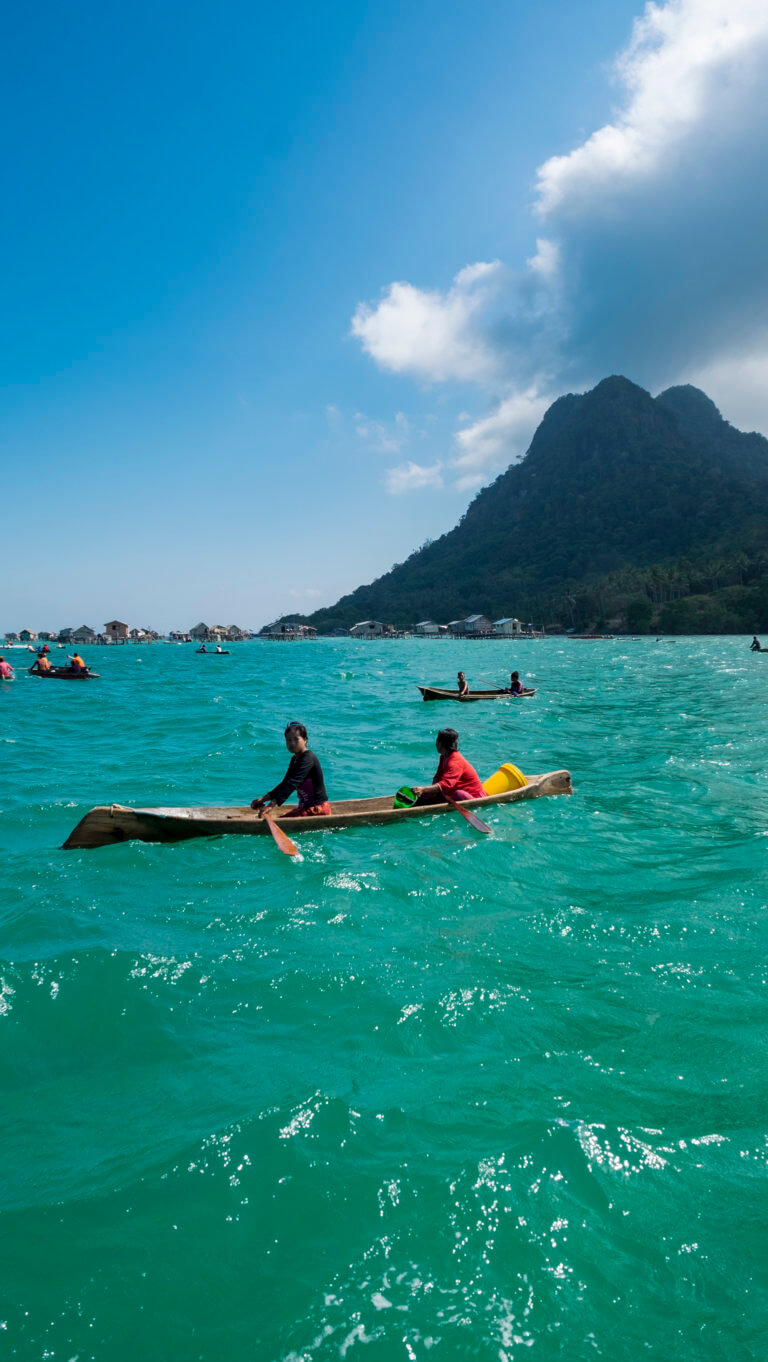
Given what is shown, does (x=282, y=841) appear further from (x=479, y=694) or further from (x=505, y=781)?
(x=479, y=694)

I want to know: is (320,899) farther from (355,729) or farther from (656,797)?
(355,729)

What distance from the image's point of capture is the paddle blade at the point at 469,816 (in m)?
9.65

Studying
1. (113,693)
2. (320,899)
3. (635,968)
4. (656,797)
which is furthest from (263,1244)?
(113,693)

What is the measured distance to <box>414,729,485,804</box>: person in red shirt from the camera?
10.6 meters

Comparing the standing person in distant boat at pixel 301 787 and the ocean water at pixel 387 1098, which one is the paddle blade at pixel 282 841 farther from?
the standing person in distant boat at pixel 301 787

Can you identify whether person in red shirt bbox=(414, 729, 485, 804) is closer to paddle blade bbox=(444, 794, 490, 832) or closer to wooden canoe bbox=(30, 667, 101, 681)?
paddle blade bbox=(444, 794, 490, 832)

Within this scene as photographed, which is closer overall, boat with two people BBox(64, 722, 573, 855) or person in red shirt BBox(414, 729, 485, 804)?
boat with two people BBox(64, 722, 573, 855)

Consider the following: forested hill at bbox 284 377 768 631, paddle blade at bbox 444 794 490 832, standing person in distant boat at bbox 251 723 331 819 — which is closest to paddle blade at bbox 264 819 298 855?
standing person in distant boat at bbox 251 723 331 819

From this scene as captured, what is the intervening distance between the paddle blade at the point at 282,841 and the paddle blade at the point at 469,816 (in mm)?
2768

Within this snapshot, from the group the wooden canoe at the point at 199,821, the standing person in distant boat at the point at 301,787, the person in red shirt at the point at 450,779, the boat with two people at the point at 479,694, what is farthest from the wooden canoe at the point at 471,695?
the standing person in distant boat at the point at 301,787

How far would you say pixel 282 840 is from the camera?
28.9 feet

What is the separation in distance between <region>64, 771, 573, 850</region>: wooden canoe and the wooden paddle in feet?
0.81

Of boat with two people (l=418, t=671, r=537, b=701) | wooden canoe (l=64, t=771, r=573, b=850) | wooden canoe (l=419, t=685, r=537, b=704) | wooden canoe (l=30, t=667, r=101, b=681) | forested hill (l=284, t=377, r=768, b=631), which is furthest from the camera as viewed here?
forested hill (l=284, t=377, r=768, b=631)

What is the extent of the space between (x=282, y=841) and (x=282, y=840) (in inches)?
1.0
